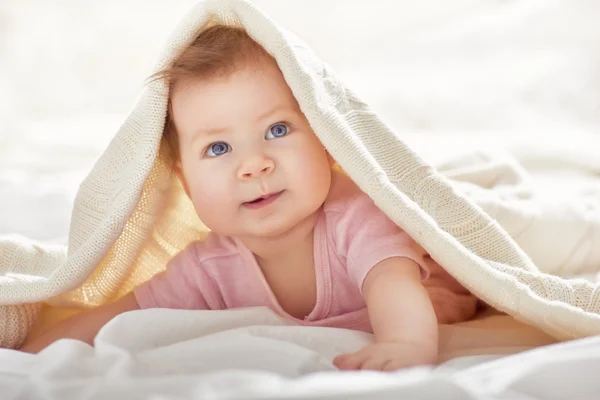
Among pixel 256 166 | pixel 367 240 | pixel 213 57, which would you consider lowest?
pixel 367 240

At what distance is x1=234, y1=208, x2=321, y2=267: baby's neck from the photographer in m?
1.20

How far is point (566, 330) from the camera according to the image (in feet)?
3.24

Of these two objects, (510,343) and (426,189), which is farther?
(426,189)

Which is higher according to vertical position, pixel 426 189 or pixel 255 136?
pixel 255 136

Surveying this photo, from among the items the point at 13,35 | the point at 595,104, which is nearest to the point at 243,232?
the point at 595,104

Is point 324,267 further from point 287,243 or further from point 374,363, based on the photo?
point 374,363

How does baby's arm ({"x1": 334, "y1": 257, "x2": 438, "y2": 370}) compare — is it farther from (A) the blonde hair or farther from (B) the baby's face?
(A) the blonde hair

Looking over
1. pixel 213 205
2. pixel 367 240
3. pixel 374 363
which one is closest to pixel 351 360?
pixel 374 363

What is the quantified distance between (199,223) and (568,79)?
3.88 feet

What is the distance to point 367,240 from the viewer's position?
1.13 metres

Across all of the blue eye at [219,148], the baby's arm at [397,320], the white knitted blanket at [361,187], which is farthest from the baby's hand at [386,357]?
the blue eye at [219,148]

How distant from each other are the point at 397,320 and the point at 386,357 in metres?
0.08

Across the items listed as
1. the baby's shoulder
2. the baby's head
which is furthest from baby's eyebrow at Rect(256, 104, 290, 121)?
the baby's shoulder

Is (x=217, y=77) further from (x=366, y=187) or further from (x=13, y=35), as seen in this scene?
(x=13, y=35)
